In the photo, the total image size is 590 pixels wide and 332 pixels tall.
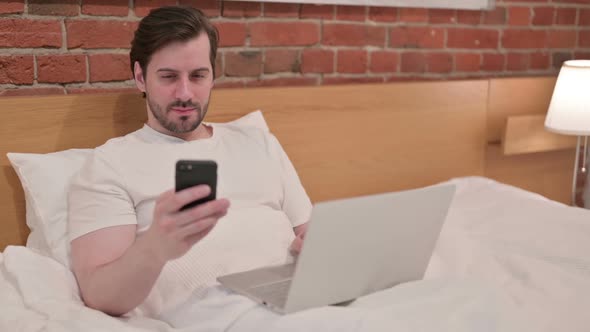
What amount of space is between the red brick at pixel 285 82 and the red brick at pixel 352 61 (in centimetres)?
11

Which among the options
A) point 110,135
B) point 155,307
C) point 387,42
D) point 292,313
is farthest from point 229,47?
point 292,313

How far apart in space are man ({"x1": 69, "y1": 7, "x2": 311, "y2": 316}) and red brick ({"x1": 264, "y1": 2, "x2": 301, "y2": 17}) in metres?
0.48

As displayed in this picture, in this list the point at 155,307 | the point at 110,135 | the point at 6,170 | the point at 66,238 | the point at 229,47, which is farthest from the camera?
the point at 229,47

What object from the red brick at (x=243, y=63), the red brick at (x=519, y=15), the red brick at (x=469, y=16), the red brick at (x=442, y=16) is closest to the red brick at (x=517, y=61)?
the red brick at (x=519, y=15)

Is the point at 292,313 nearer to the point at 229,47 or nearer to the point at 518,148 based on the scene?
the point at 229,47

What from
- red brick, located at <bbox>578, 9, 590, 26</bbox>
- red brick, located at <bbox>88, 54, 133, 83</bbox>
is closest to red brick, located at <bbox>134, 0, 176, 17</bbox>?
red brick, located at <bbox>88, 54, 133, 83</bbox>

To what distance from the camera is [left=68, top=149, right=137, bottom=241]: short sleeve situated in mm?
1283

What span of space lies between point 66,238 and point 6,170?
→ 258 mm

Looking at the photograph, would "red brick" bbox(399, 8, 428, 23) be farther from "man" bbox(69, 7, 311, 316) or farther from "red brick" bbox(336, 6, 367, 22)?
"man" bbox(69, 7, 311, 316)

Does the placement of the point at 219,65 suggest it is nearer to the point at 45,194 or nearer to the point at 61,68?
the point at 61,68

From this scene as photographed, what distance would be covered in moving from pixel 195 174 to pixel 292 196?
643mm

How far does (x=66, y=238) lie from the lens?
1428mm

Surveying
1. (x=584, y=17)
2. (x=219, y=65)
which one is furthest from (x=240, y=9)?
(x=584, y=17)

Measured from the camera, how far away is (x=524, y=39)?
8.55ft
